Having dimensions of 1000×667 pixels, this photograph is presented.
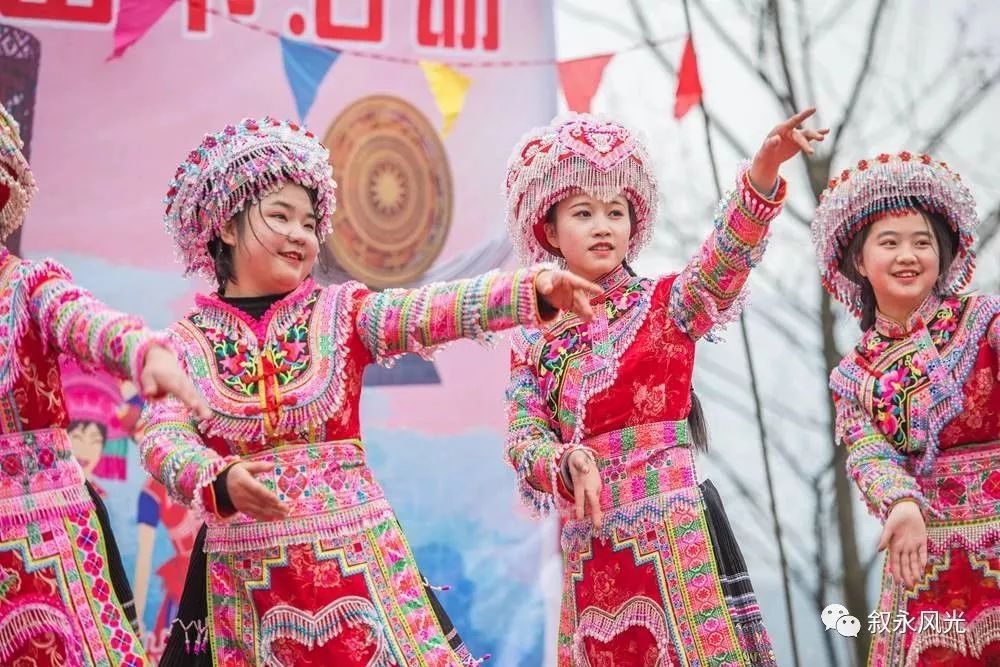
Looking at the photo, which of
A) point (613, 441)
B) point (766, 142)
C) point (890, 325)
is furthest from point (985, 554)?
point (766, 142)

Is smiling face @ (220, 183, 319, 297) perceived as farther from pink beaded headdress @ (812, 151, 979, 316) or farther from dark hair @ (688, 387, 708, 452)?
pink beaded headdress @ (812, 151, 979, 316)

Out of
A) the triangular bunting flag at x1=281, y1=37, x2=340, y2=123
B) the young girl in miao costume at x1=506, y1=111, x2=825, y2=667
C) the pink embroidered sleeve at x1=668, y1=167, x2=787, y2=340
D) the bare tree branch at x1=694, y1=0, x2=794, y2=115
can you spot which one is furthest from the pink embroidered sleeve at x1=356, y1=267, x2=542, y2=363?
the bare tree branch at x1=694, y1=0, x2=794, y2=115

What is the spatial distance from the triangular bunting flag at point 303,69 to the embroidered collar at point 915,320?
2120 mm

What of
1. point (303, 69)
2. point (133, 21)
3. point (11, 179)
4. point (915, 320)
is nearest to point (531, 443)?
point (915, 320)

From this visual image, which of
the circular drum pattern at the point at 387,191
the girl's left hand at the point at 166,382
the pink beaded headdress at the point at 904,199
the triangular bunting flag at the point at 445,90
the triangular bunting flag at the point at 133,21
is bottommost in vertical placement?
the girl's left hand at the point at 166,382

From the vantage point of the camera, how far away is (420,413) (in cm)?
455

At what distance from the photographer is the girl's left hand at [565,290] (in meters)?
2.45

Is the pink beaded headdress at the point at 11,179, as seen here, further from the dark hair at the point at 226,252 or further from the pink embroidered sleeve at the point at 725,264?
the pink embroidered sleeve at the point at 725,264

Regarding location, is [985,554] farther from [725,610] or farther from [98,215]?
[98,215]

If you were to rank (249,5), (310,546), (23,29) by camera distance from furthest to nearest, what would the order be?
(249,5)
(23,29)
(310,546)

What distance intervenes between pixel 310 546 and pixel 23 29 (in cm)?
230

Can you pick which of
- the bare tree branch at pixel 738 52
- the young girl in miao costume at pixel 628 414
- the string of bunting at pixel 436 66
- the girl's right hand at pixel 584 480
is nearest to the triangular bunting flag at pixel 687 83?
the string of bunting at pixel 436 66

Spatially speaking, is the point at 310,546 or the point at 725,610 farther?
the point at 725,610

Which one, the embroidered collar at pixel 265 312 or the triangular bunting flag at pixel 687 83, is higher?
the triangular bunting flag at pixel 687 83
